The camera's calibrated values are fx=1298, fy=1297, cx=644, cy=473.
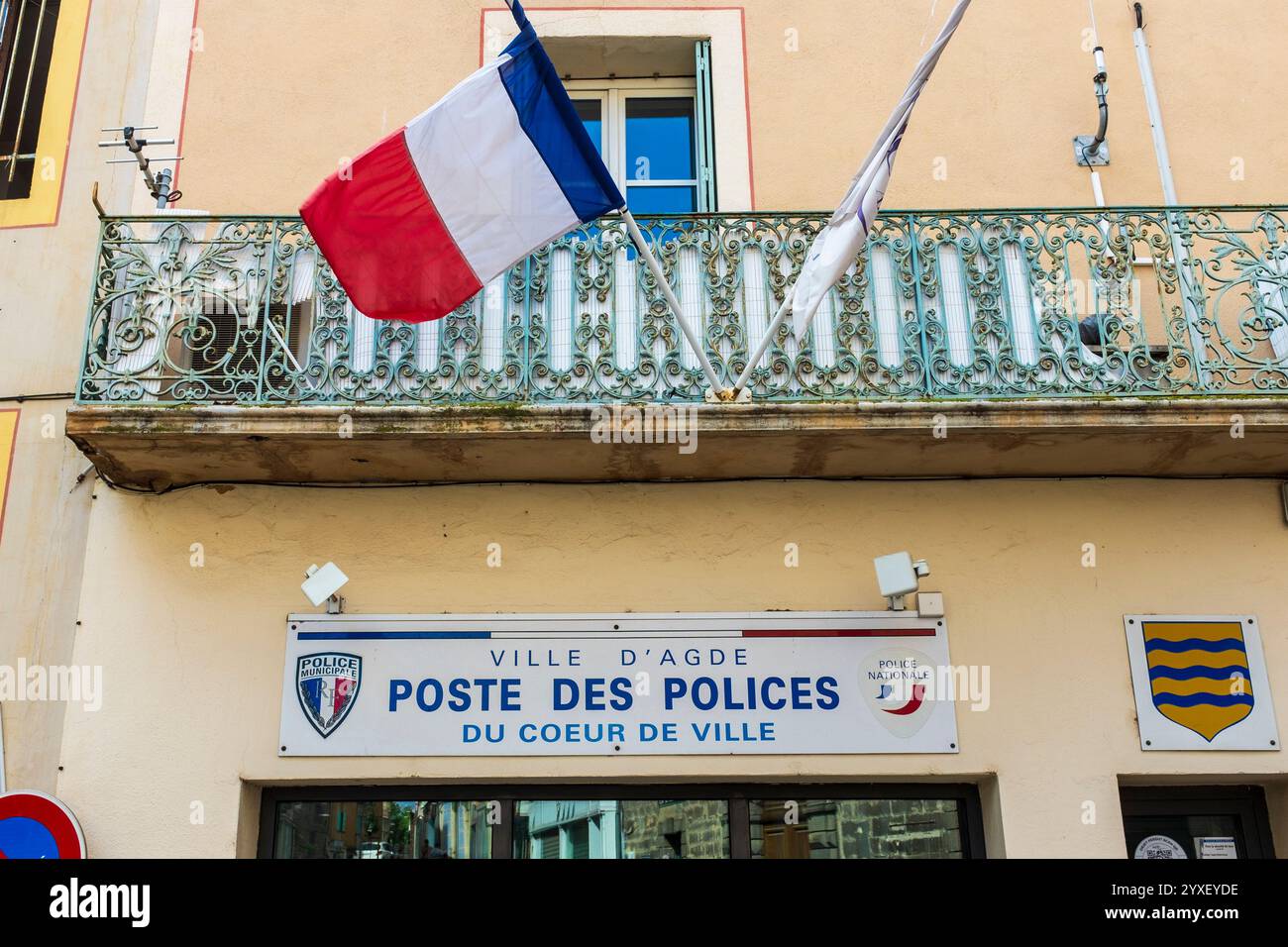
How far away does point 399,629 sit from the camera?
6863mm

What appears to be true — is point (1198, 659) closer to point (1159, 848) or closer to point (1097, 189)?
point (1159, 848)

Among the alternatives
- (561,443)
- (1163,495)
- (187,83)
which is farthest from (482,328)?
(1163,495)

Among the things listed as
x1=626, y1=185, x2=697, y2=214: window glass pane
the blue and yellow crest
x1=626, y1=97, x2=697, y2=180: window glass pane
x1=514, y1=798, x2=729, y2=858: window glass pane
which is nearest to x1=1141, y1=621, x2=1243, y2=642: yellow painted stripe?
the blue and yellow crest

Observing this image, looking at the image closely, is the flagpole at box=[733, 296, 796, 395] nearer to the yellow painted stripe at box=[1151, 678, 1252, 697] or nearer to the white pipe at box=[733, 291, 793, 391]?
the white pipe at box=[733, 291, 793, 391]

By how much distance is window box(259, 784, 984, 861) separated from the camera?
6.73 meters

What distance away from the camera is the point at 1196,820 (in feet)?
22.8

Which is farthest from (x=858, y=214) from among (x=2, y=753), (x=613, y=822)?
(x=2, y=753)

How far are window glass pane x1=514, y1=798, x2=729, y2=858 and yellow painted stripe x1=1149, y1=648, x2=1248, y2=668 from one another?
7.91ft

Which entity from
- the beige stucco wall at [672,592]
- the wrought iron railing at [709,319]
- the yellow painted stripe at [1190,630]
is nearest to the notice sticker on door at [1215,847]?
the beige stucco wall at [672,592]

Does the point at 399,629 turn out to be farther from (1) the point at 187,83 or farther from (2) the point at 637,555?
(1) the point at 187,83

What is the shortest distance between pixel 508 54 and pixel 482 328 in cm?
156

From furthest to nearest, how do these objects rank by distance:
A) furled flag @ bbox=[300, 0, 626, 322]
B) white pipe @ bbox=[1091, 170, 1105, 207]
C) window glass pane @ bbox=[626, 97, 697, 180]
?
1. window glass pane @ bbox=[626, 97, 697, 180]
2. white pipe @ bbox=[1091, 170, 1105, 207]
3. furled flag @ bbox=[300, 0, 626, 322]

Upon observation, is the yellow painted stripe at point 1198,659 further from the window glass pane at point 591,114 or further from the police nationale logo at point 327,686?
the window glass pane at point 591,114

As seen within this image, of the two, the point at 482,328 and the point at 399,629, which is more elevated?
the point at 482,328
